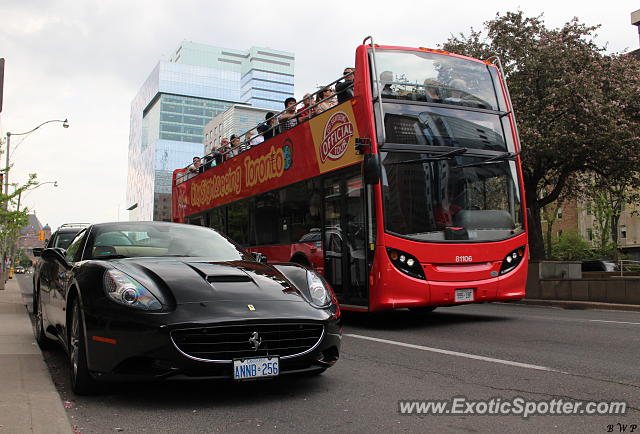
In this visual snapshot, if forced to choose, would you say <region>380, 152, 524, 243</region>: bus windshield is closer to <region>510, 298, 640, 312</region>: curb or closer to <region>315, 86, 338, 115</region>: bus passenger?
<region>315, 86, 338, 115</region>: bus passenger

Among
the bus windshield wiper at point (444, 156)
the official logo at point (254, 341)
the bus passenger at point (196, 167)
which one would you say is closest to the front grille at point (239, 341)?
the official logo at point (254, 341)

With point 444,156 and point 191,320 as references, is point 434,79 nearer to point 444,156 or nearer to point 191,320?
point 444,156

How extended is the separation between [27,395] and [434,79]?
24.9 ft

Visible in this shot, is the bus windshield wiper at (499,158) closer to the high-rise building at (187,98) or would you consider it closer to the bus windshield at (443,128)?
the bus windshield at (443,128)

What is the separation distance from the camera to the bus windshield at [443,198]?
9234 mm

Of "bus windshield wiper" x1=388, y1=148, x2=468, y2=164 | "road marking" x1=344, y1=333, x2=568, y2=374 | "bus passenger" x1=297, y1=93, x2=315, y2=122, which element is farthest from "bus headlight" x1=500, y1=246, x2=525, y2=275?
"bus passenger" x1=297, y1=93, x2=315, y2=122

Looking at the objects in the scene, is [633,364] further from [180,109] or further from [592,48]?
[180,109]

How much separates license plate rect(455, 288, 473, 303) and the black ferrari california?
448 centimetres

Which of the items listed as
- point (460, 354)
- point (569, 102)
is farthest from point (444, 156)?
point (569, 102)

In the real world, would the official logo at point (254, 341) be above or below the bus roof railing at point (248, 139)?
below

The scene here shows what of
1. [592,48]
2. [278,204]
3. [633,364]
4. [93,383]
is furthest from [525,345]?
[592,48]

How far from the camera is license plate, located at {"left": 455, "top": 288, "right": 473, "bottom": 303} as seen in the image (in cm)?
929

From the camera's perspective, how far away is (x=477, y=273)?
31.0 ft

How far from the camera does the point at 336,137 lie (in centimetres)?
1022
